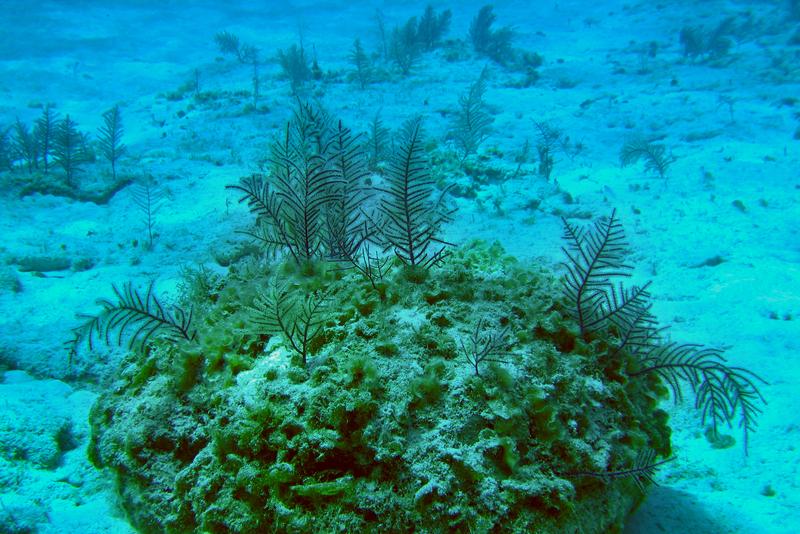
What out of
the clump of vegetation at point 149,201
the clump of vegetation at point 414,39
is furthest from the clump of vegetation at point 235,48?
the clump of vegetation at point 149,201

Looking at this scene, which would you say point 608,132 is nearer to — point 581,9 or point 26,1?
point 581,9

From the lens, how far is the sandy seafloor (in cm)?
317

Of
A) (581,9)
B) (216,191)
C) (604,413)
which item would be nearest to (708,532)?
(604,413)

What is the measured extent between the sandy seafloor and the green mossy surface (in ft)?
2.66

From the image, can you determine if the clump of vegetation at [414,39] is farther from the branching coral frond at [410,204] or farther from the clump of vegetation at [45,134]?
the branching coral frond at [410,204]

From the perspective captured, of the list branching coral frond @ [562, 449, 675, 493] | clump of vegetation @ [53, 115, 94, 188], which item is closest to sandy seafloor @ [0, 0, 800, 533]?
clump of vegetation @ [53, 115, 94, 188]

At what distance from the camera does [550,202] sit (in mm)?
7332

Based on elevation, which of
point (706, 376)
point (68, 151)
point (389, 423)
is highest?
point (68, 151)

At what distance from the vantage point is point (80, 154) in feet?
29.3

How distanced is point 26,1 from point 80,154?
2881 cm

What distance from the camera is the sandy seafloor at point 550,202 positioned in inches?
125

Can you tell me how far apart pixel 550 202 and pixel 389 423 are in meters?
6.29

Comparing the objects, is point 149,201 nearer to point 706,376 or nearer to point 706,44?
point 706,376

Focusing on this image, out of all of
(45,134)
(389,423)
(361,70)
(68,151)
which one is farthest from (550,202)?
(361,70)
